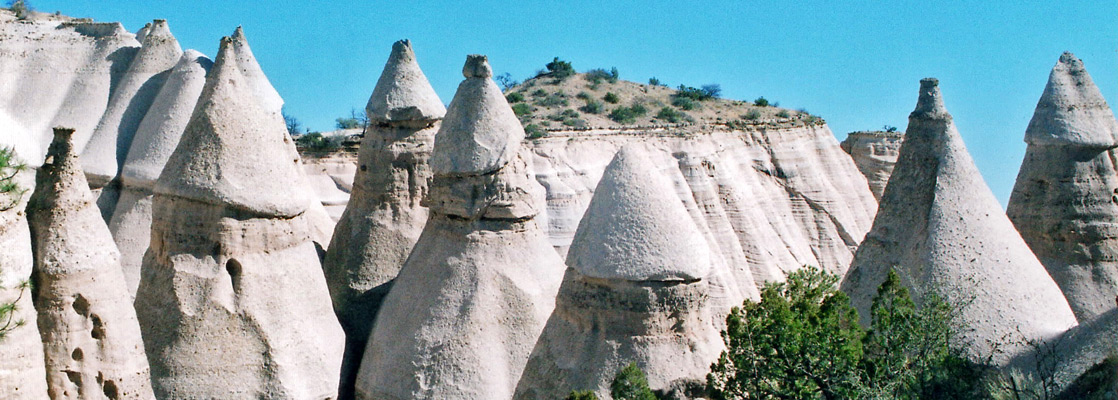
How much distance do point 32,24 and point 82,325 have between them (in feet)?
40.8

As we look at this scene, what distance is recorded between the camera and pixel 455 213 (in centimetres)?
1664

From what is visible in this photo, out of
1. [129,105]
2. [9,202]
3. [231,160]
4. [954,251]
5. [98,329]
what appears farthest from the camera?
[129,105]

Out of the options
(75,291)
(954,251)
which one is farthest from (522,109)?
(75,291)

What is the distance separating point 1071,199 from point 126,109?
656 inches

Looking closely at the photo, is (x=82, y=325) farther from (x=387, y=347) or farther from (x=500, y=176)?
(x=500, y=176)

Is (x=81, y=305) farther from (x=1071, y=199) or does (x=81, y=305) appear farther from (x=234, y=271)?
(x=1071, y=199)

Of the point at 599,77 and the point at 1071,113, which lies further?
the point at 599,77

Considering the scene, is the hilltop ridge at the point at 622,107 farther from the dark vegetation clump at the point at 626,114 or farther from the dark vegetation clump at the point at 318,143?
the dark vegetation clump at the point at 318,143

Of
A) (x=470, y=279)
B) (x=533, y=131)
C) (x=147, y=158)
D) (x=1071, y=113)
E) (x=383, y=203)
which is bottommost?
(x=470, y=279)

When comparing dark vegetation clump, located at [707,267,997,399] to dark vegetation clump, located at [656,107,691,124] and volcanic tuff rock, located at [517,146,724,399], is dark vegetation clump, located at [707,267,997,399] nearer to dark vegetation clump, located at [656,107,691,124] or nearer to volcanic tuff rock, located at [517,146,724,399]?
volcanic tuff rock, located at [517,146,724,399]

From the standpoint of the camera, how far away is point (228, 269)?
15398 millimetres

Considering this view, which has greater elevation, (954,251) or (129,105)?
(129,105)

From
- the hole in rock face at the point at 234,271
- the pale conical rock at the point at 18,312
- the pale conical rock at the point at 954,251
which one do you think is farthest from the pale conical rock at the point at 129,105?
the pale conical rock at the point at 954,251

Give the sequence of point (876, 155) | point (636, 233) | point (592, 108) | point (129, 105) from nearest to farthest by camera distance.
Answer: point (636, 233), point (129, 105), point (592, 108), point (876, 155)
